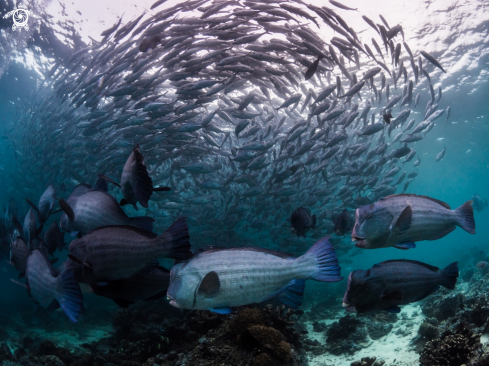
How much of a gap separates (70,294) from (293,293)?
5.65 ft

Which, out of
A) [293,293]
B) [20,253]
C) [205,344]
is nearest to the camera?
[293,293]

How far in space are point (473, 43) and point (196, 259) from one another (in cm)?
2444

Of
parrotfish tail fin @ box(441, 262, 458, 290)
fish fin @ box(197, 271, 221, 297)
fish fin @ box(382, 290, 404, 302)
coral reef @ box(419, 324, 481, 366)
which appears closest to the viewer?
fish fin @ box(197, 271, 221, 297)

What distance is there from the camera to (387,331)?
A: 9.45 m

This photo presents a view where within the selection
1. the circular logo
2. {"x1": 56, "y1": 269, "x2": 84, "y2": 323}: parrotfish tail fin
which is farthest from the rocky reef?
the circular logo

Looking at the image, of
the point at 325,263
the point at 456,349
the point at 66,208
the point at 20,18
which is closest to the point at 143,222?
the point at 66,208

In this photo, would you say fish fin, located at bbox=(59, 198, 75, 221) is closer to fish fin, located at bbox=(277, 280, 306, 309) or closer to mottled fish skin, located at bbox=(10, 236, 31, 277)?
mottled fish skin, located at bbox=(10, 236, 31, 277)

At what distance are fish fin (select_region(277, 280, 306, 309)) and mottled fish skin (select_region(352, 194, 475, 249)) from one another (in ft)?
2.60

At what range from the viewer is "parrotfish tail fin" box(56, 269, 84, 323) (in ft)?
6.72

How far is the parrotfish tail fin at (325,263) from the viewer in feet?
6.17

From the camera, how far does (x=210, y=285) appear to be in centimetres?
180

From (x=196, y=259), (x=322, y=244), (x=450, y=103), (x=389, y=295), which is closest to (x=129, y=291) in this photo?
(x=196, y=259)

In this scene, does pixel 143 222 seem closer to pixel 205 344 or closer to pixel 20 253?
pixel 20 253

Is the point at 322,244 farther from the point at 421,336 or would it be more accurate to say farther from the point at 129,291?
the point at 421,336
